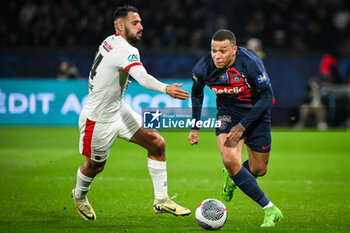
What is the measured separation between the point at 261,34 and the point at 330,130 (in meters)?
4.11

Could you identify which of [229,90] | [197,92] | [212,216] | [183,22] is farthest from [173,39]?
[212,216]

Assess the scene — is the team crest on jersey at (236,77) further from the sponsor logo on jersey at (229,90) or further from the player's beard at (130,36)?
the player's beard at (130,36)

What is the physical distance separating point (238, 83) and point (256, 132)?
619 millimetres

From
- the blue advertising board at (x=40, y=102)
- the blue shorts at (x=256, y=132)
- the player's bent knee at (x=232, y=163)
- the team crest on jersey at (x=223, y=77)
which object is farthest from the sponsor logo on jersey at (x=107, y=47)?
the blue advertising board at (x=40, y=102)

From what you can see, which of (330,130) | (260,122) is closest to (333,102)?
(330,130)

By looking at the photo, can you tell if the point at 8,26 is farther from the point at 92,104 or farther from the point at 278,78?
the point at 92,104

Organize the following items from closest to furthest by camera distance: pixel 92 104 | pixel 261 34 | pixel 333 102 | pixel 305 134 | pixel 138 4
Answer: pixel 92 104 < pixel 305 134 < pixel 333 102 < pixel 261 34 < pixel 138 4

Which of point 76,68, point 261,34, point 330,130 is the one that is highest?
point 261,34

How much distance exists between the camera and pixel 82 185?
6.15 m

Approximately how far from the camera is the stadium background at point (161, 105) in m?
6.51

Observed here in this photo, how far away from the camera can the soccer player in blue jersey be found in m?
5.66

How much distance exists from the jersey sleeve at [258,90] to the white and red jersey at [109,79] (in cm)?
120

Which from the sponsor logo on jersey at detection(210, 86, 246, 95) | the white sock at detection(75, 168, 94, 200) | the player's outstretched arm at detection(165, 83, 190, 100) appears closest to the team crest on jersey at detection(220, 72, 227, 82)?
the sponsor logo on jersey at detection(210, 86, 246, 95)

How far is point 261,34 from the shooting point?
60.0 feet
